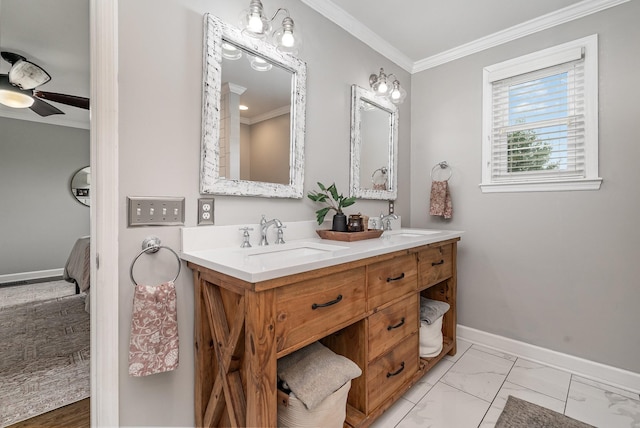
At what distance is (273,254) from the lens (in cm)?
144

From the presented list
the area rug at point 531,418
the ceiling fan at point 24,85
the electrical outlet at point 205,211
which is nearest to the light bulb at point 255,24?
the electrical outlet at point 205,211

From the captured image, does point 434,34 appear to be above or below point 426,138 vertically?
above

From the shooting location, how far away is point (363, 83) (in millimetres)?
2244

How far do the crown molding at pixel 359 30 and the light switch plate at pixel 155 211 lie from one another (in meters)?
1.47

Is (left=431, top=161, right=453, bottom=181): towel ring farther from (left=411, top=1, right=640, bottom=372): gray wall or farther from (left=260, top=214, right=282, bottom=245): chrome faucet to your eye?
(left=260, top=214, right=282, bottom=245): chrome faucet

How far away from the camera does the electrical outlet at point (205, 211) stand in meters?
1.37

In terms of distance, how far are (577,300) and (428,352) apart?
1.09 meters

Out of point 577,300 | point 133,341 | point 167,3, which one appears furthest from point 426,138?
point 133,341

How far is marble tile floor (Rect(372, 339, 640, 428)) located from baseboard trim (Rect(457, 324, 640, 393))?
5 centimetres

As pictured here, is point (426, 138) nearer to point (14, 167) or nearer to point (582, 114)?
point (582, 114)

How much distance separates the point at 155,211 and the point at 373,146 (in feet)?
5.45

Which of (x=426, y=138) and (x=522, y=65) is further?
(x=426, y=138)

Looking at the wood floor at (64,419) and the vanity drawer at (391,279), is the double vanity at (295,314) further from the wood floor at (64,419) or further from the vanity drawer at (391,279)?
the wood floor at (64,419)

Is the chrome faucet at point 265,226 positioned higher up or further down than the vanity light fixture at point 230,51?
further down
